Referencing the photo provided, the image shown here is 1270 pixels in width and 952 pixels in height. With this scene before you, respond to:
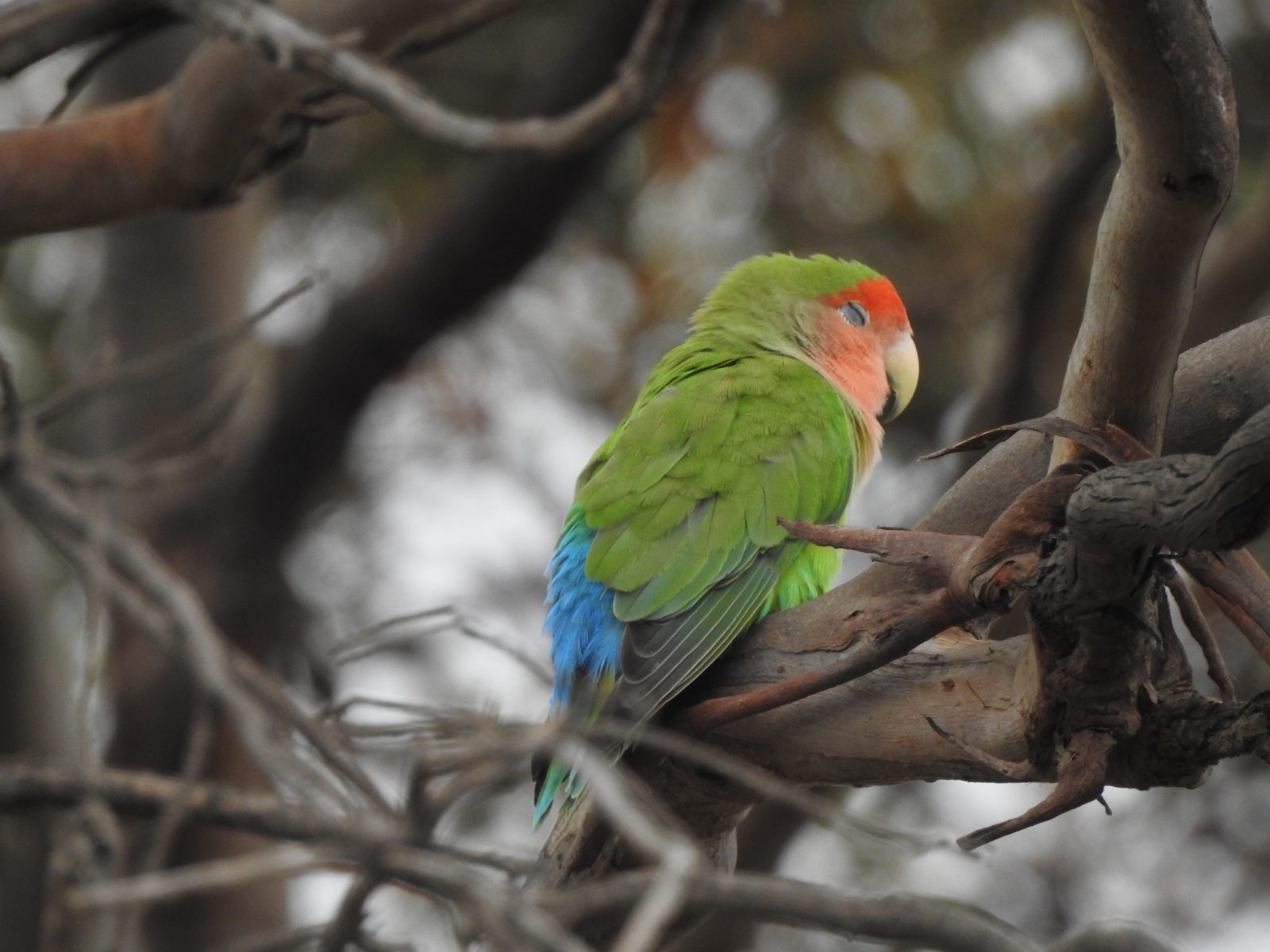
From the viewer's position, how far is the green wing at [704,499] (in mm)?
2826

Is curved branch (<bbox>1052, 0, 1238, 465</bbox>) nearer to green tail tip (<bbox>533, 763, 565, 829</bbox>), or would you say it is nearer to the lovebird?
the lovebird

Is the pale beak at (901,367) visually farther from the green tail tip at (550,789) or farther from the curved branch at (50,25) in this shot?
the curved branch at (50,25)

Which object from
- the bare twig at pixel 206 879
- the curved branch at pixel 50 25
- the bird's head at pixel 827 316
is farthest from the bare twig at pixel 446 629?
the bird's head at pixel 827 316

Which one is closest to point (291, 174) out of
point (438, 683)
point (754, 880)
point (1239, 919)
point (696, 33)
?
point (438, 683)

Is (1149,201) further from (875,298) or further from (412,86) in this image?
(875,298)

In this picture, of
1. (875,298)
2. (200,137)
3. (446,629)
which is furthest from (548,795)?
(875,298)

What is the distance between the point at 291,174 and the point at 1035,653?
5.99m

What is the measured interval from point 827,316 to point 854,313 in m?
0.09

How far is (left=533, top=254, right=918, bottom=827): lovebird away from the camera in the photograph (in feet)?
9.26

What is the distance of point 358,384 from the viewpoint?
17.0ft

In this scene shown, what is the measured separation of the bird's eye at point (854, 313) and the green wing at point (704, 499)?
453mm

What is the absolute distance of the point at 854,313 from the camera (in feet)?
13.4

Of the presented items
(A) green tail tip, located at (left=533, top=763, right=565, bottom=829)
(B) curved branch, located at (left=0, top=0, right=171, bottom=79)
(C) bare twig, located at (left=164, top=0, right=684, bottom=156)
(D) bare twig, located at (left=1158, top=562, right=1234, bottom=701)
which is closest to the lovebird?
(A) green tail tip, located at (left=533, top=763, right=565, bottom=829)

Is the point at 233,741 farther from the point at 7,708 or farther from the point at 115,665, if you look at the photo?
the point at 7,708
